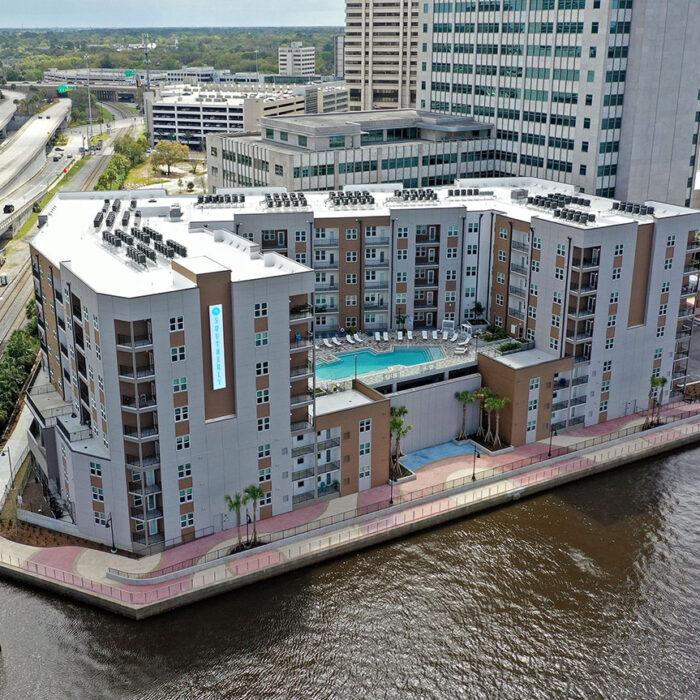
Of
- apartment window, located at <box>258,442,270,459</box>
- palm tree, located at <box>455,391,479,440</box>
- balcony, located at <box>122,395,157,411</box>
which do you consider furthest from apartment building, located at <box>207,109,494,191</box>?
balcony, located at <box>122,395,157,411</box>

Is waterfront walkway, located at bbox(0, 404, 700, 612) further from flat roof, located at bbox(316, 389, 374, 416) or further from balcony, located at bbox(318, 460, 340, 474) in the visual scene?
flat roof, located at bbox(316, 389, 374, 416)

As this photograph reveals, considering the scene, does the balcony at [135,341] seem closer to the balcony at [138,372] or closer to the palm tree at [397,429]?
the balcony at [138,372]

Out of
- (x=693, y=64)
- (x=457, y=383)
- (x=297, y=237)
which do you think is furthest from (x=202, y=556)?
(x=693, y=64)

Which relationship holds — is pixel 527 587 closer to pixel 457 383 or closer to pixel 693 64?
pixel 457 383

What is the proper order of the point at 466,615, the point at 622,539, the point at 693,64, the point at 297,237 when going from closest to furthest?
the point at 466,615, the point at 622,539, the point at 297,237, the point at 693,64

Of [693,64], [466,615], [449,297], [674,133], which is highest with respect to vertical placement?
[693,64]

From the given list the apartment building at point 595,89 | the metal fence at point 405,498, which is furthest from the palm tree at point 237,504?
the apartment building at point 595,89

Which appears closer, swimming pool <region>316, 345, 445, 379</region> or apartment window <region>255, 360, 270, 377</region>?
apartment window <region>255, 360, 270, 377</region>
